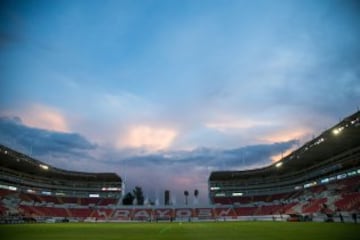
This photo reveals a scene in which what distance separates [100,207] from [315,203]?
2403 inches

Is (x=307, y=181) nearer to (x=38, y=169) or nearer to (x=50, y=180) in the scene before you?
(x=38, y=169)

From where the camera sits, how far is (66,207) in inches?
3489

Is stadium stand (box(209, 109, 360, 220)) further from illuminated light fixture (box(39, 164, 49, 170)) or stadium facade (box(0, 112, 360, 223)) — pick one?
illuminated light fixture (box(39, 164, 49, 170))

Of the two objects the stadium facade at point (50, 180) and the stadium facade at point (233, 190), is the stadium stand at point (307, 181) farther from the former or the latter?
the stadium facade at point (50, 180)

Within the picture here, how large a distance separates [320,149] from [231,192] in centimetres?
4623

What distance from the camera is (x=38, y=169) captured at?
269ft

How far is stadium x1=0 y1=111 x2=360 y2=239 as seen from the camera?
A: 2229 inches

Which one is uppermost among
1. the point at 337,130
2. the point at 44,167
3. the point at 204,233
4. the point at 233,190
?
the point at 44,167

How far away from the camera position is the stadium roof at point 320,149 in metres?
46.1

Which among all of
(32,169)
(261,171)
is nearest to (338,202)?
(261,171)

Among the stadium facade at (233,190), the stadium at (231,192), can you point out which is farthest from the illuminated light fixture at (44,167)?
the stadium facade at (233,190)

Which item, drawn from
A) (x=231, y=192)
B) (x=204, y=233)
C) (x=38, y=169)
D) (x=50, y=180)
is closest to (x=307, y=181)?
(x=231, y=192)

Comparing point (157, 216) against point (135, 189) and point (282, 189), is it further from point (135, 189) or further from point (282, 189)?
point (135, 189)

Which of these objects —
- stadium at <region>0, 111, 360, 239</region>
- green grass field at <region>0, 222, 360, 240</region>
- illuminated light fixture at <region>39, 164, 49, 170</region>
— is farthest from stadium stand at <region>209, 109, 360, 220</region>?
illuminated light fixture at <region>39, 164, 49, 170</region>
